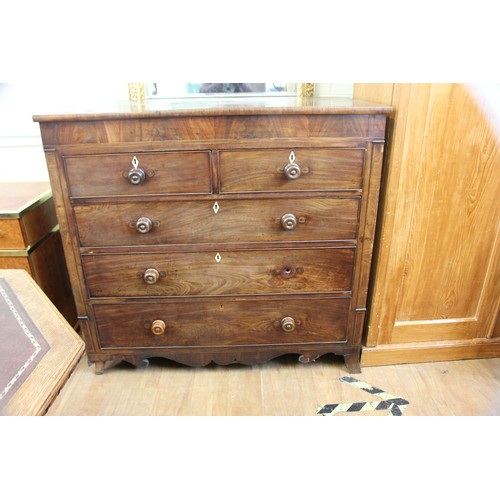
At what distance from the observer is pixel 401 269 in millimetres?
1507

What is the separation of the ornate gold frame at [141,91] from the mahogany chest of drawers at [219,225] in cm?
12

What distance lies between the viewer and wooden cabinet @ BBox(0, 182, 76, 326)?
1485 millimetres

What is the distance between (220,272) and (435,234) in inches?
32.0

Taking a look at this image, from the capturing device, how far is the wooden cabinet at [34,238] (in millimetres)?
1485

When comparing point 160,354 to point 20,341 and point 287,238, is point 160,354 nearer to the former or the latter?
point 287,238

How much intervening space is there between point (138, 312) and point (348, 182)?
0.90 m

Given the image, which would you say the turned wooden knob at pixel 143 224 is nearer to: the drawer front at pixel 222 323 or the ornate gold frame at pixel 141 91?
the drawer front at pixel 222 323

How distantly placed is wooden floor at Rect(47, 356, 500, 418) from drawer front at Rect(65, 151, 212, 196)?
2.56 ft

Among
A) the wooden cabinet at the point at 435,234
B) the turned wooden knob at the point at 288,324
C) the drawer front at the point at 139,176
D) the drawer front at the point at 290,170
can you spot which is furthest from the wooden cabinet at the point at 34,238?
the wooden cabinet at the point at 435,234

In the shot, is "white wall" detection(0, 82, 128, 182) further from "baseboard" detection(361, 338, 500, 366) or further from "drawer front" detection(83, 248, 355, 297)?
"baseboard" detection(361, 338, 500, 366)

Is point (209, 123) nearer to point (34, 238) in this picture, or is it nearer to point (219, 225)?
point (219, 225)

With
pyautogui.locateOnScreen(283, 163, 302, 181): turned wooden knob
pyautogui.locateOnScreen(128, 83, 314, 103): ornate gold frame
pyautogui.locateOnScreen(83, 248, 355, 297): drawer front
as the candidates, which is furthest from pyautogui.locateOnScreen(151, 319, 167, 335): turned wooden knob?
pyautogui.locateOnScreen(128, 83, 314, 103): ornate gold frame

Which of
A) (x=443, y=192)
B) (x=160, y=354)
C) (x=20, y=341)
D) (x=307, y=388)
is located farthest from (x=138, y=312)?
(x=443, y=192)

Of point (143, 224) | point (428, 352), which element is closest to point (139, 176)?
point (143, 224)
